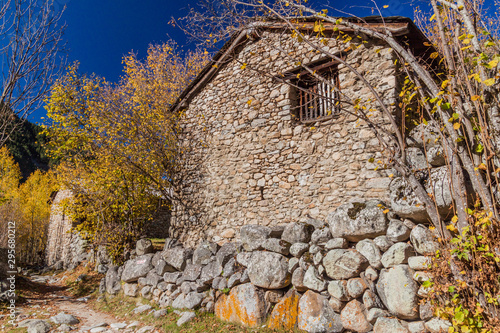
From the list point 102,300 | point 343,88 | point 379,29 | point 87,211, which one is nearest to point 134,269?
point 102,300

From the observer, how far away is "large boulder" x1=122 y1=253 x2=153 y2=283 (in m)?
7.30

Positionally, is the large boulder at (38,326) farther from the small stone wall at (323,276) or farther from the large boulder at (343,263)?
the large boulder at (343,263)

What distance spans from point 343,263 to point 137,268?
5.32 m

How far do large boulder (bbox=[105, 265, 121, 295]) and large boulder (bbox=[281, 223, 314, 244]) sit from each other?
498 centimetres

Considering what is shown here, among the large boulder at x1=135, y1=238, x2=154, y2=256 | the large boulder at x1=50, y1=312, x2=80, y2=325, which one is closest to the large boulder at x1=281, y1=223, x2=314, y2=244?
the large boulder at x1=135, y1=238, x2=154, y2=256

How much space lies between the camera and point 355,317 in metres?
4.02

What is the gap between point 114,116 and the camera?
1003cm

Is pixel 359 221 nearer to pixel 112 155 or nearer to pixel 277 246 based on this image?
pixel 277 246

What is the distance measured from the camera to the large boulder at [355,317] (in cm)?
394

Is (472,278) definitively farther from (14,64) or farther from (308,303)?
(14,64)

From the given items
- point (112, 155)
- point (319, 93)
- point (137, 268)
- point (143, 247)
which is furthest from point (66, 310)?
point (319, 93)

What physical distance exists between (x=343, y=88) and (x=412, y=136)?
1.59 m

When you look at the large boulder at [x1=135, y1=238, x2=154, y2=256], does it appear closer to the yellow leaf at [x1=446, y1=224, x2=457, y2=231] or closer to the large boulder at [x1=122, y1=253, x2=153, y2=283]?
the large boulder at [x1=122, y1=253, x2=153, y2=283]

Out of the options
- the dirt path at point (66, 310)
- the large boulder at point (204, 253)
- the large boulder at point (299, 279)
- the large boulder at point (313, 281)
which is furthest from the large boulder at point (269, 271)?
the dirt path at point (66, 310)
